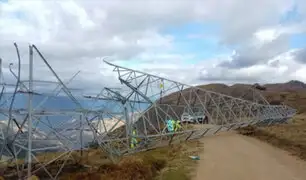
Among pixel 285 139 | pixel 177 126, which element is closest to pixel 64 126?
pixel 177 126

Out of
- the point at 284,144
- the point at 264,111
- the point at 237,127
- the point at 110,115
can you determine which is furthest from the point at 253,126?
the point at 110,115

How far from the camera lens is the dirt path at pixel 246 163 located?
76.7ft

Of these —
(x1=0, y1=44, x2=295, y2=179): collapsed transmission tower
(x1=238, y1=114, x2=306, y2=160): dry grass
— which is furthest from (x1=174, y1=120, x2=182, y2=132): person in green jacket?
(x1=238, y1=114, x2=306, y2=160): dry grass

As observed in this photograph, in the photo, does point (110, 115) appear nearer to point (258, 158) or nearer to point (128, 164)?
point (128, 164)

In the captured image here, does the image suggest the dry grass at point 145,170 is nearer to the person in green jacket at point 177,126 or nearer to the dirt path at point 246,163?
the dirt path at point 246,163

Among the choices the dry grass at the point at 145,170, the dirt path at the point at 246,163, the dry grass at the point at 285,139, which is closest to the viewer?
the dry grass at the point at 145,170

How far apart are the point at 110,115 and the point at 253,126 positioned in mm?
28663

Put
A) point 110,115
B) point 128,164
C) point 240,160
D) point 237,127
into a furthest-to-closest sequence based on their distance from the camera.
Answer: point 237,127 < point 110,115 < point 240,160 < point 128,164

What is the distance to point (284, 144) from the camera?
123ft

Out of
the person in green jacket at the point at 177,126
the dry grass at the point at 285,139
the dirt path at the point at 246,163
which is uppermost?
the person in green jacket at the point at 177,126

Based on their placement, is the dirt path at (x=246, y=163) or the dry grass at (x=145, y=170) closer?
the dry grass at (x=145, y=170)

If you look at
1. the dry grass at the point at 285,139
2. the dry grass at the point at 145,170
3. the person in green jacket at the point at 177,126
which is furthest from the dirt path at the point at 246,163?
the person in green jacket at the point at 177,126

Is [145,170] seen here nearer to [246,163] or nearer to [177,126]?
[246,163]

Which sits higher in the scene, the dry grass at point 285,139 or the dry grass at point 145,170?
the dry grass at point 285,139
